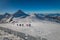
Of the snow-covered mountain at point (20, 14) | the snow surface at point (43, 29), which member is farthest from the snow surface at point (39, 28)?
the snow-covered mountain at point (20, 14)

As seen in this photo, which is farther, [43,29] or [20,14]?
[20,14]

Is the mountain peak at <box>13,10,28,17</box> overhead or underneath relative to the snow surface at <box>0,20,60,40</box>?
overhead

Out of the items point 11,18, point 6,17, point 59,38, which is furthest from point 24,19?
point 59,38

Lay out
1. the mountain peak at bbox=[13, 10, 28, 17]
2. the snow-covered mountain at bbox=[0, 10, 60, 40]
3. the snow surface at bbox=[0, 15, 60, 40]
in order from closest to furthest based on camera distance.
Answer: the snow surface at bbox=[0, 15, 60, 40] < the snow-covered mountain at bbox=[0, 10, 60, 40] < the mountain peak at bbox=[13, 10, 28, 17]

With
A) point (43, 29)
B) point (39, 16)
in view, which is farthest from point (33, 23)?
point (43, 29)

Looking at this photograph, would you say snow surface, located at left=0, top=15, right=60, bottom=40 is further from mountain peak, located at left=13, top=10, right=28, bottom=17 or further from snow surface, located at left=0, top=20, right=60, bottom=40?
mountain peak, located at left=13, top=10, right=28, bottom=17

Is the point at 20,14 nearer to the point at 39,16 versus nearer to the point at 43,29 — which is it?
the point at 39,16

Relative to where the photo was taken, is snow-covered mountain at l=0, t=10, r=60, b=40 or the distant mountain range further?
the distant mountain range

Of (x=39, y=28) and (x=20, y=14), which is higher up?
(x=20, y=14)

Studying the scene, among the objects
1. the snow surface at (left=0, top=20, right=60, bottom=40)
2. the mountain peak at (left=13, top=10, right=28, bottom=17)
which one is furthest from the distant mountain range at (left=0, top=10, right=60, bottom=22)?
the snow surface at (left=0, top=20, right=60, bottom=40)

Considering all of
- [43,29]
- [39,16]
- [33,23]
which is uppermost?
[39,16]

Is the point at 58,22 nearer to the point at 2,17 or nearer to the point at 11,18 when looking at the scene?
the point at 11,18
